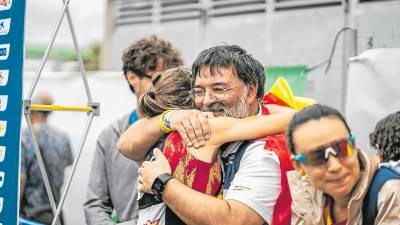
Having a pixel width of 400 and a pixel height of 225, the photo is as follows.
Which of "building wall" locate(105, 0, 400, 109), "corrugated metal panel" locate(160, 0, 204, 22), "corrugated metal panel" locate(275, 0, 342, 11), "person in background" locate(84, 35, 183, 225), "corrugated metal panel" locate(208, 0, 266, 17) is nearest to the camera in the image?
"person in background" locate(84, 35, 183, 225)

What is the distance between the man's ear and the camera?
10.7 ft

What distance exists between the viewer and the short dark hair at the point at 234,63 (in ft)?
7.04

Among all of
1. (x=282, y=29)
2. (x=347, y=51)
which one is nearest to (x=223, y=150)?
(x=347, y=51)

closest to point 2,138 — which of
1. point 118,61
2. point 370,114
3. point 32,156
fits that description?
point 370,114

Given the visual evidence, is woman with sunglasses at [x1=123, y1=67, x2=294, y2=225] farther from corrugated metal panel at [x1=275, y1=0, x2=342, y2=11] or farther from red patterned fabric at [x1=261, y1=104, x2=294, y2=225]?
corrugated metal panel at [x1=275, y1=0, x2=342, y2=11]

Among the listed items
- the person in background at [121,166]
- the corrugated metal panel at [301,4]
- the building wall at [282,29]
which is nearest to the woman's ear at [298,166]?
the person in background at [121,166]

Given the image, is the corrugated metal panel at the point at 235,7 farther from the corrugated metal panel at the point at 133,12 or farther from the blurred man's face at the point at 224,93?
the blurred man's face at the point at 224,93

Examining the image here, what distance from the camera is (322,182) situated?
1.71m

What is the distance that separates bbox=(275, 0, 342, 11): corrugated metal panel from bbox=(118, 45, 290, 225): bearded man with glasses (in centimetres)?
351

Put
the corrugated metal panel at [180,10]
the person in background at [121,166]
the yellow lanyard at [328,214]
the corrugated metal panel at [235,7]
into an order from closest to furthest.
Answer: the yellow lanyard at [328,214] → the person in background at [121,166] → the corrugated metal panel at [235,7] → the corrugated metal panel at [180,10]

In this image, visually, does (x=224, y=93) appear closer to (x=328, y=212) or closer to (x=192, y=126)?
(x=192, y=126)

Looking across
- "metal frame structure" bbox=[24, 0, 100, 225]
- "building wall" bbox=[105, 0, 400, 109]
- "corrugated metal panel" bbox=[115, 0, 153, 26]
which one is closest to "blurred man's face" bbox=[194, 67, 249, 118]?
"metal frame structure" bbox=[24, 0, 100, 225]

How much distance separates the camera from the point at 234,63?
215 cm

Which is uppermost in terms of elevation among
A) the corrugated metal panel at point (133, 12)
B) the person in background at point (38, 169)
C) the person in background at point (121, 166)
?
the corrugated metal panel at point (133, 12)
